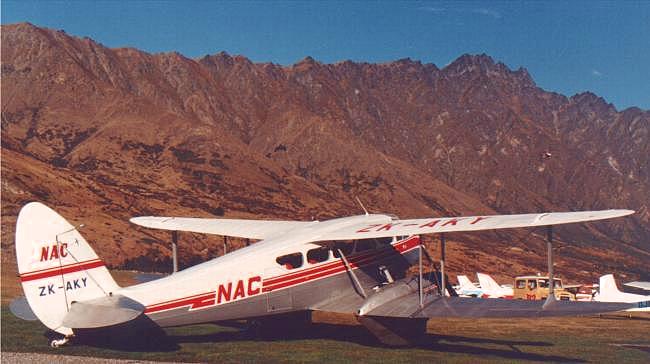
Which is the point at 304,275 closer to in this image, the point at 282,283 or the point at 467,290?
the point at 282,283

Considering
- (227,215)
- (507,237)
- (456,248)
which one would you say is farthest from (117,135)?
(507,237)

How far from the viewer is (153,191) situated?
9331cm

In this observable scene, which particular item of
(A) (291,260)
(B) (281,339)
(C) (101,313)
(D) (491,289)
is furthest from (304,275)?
(D) (491,289)

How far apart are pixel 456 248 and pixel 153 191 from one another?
4921 cm

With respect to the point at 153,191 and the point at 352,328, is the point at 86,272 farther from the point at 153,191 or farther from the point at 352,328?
the point at 153,191

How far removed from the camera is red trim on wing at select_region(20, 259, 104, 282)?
12.2 m

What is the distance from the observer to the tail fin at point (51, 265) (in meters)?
12.2

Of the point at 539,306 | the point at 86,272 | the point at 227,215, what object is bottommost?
the point at 539,306

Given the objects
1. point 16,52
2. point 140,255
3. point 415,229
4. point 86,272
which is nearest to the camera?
point 86,272

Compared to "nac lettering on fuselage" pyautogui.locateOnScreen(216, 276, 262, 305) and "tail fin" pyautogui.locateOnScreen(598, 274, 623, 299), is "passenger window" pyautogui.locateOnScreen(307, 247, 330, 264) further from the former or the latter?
"tail fin" pyautogui.locateOnScreen(598, 274, 623, 299)

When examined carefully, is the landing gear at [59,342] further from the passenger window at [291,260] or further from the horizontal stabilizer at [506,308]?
the horizontal stabilizer at [506,308]

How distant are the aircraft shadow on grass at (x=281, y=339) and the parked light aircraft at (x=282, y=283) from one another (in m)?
0.56

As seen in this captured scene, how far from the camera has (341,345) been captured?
14.8 meters

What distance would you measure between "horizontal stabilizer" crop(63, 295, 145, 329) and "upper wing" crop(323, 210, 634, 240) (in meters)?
4.65
